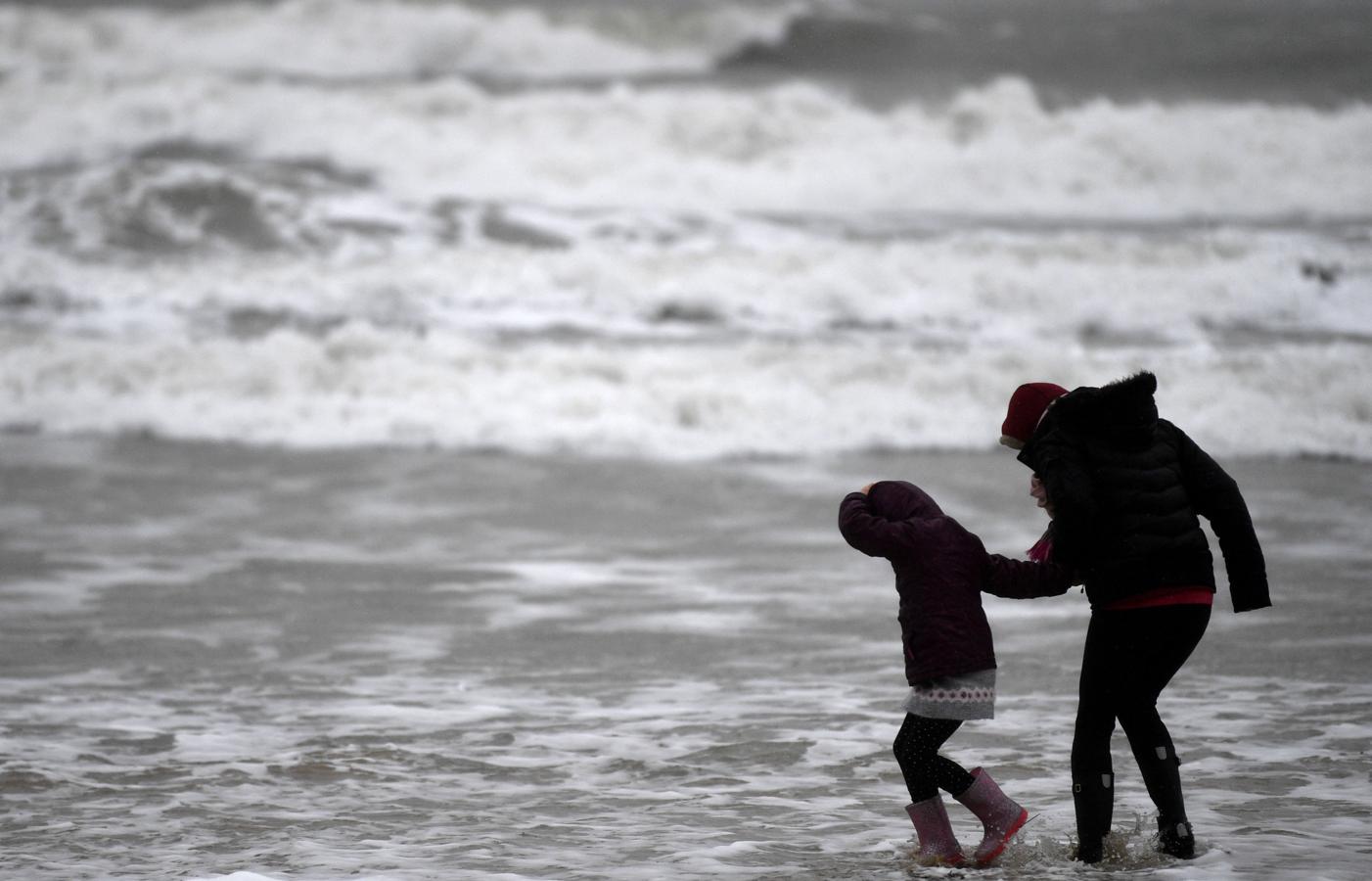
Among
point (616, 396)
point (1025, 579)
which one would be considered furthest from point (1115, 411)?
point (616, 396)

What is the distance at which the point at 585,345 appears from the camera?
57.8 ft

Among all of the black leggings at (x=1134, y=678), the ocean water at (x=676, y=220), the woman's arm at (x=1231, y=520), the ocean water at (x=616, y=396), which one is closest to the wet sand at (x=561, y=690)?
the ocean water at (x=616, y=396)

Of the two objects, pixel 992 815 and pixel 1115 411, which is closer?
Answer: pixel 1115 411

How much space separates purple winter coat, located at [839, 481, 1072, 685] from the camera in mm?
3904

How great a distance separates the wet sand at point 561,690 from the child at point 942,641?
131mm

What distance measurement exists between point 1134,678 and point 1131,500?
439 millimetres

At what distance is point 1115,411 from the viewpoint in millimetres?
3893

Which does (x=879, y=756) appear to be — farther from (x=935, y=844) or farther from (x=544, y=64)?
(x=544, y=64)

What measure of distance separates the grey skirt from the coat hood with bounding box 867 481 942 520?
0.40m

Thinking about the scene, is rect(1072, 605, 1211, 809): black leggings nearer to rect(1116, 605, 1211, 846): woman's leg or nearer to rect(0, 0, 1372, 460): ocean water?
rect(1116, 605, 1211, 846): woman's leg

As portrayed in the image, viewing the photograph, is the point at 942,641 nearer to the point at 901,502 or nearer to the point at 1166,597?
the point at 901,502

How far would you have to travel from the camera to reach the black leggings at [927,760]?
13.0ft

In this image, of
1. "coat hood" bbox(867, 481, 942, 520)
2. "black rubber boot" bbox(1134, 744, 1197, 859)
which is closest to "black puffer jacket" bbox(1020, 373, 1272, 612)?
"coat hood" bbox(867, 481, 942, 520)

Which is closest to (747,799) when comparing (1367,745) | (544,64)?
(1367,745)
